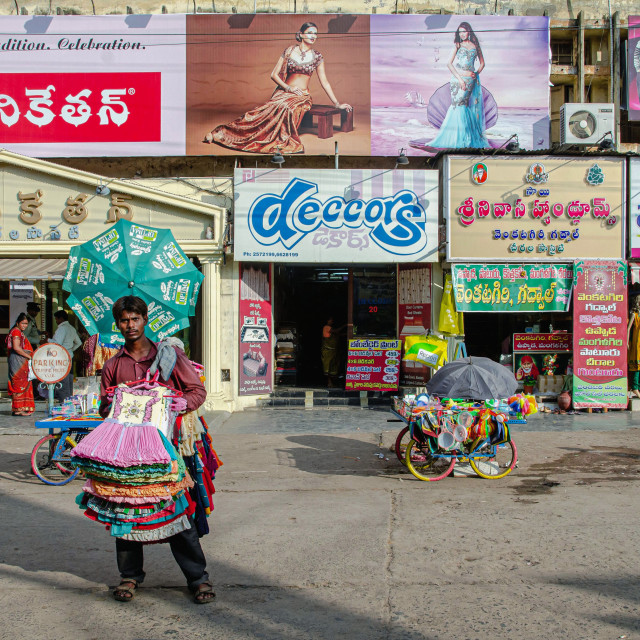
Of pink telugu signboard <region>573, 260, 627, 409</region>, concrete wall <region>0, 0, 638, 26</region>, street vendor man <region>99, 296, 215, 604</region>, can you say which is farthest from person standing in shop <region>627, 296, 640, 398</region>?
street vendor man <region>99, 296, 215, 604</region>

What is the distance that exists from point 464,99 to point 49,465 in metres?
12.5

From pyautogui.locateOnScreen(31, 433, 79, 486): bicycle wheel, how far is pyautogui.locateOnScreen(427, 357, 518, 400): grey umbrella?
4.39 m

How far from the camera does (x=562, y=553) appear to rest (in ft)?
17.5

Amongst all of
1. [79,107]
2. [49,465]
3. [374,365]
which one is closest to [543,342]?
[374,365]

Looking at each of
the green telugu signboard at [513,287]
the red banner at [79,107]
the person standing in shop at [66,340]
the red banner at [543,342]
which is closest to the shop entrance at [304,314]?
the green telugu signboard at [513,287]

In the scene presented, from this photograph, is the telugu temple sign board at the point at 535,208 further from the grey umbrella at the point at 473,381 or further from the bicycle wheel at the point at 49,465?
the bicycle wheel at the point at 49,465

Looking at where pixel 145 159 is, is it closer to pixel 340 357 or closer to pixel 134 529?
pixel 340 357

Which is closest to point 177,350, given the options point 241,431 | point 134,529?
point 134,529

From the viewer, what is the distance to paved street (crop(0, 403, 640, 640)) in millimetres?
4133

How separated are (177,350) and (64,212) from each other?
988cm

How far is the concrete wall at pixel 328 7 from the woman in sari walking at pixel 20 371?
9.42 m

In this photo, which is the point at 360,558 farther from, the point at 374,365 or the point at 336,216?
the point at 336,216

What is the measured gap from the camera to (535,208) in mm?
13648

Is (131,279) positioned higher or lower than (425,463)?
higher
